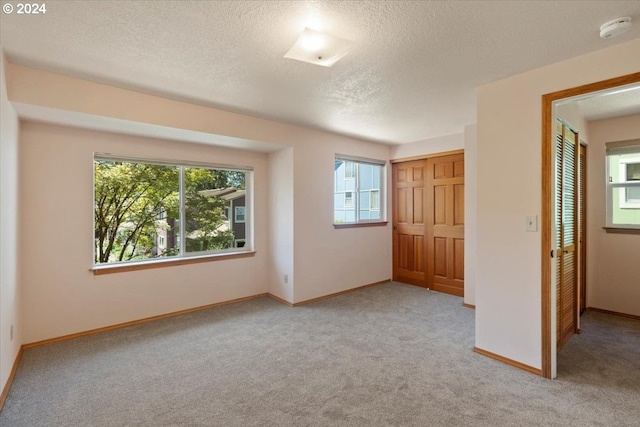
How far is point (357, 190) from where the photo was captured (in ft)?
16.7

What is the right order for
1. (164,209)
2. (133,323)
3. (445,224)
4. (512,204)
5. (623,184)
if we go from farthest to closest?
1. (445,224)
2. (164,209)
3. (623,184)
4. (133,323)
5. (512,204)

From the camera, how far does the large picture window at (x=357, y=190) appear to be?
485 centimetres

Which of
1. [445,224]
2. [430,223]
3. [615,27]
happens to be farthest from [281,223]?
[615,27]

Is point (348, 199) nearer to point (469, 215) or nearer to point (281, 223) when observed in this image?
point (281, 223)

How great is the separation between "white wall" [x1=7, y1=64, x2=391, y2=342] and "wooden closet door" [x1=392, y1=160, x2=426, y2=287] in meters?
0.53

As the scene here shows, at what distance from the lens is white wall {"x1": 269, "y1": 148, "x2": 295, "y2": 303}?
4117 millimetres

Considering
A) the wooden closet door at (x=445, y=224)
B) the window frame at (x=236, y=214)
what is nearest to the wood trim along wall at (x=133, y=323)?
the window frame at (x=236, y=214)

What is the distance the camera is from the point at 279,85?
8.90 feet

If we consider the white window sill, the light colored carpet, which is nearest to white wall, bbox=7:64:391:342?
the light colored carpet

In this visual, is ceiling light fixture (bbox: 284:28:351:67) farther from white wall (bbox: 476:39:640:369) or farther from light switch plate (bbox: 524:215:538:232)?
light switch plate (bbox: 524:215:538:232)

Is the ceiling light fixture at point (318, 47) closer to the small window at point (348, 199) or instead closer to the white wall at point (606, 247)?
the small window at point (348, 199)

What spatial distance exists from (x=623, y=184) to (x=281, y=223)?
4.21m

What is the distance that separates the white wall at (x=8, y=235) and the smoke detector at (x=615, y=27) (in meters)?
3.83

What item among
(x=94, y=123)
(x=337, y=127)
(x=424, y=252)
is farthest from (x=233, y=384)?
(x=424, y=252)
